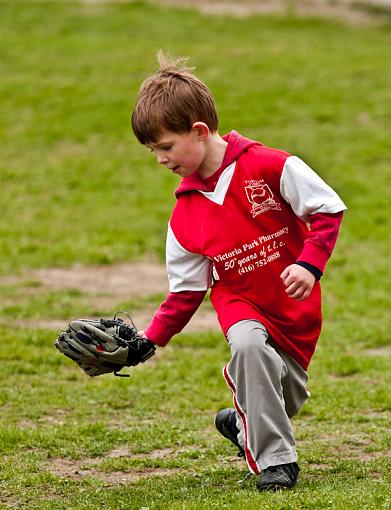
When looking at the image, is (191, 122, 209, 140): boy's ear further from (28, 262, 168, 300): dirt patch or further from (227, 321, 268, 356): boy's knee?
(28, 262, 168, 300): dirt patch

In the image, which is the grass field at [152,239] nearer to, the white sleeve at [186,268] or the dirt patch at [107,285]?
the dirt patch at [107,285]

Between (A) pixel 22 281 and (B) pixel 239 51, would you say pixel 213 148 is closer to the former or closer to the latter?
(A) pixel 22 281

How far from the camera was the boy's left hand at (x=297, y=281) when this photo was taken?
464 centimetres

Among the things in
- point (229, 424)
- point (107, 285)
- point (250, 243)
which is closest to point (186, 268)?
point (250, 243)

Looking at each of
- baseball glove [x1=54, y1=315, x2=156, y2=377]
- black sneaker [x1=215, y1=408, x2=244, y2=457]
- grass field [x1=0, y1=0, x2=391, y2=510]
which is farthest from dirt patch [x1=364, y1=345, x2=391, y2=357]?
baseball glove [x1=54, y1=315, x2=156, y2=377]

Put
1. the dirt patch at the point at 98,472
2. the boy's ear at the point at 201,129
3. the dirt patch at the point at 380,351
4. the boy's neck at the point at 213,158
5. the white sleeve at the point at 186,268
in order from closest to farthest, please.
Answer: the boy's ear at the point at 201,129, the boy's neck at the point at 213,158, the white sleeve at the point at 186,268, the dirt patch at the point at 98,472, the dirt patch at the point at 380,351

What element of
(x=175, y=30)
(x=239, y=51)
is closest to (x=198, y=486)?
(x=239, y=51)

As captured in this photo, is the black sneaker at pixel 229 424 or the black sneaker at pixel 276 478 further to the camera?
the black sneaker at pixel 229 424

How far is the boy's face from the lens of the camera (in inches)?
191

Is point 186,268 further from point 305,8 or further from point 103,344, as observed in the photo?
point 305,8

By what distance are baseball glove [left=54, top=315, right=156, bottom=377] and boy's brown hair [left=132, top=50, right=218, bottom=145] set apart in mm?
943

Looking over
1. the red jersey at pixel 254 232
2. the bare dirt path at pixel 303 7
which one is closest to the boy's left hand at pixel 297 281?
the red jersey at pixel 254 232

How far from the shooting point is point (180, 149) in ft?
16.0

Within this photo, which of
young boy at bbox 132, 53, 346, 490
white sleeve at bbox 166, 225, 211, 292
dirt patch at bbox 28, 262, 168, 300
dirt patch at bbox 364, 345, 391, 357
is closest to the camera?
young boy at bbox 132, 53, 346, 490
